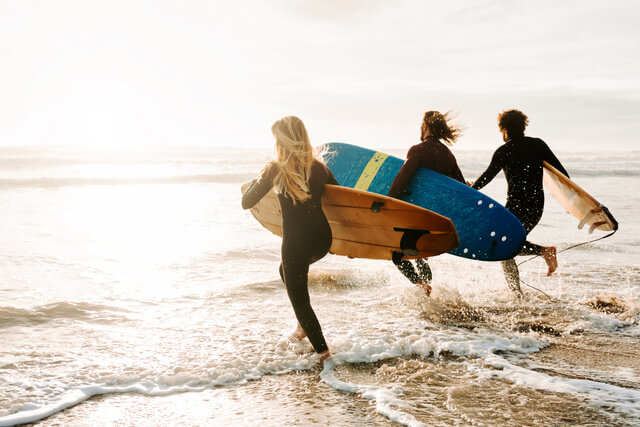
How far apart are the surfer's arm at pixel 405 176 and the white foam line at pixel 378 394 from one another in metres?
1.94

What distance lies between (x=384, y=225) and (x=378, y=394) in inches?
60.2

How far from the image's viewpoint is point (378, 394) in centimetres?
318

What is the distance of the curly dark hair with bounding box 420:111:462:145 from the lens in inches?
195

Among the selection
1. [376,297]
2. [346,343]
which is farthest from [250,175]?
[346,343]

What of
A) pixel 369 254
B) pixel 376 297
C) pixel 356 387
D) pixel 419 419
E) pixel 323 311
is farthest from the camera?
pixel 376 297

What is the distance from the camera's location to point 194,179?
1988cm

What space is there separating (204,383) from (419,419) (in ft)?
4.36

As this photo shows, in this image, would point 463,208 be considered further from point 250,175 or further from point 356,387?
point 250,175

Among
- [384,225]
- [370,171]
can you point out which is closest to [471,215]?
[384,225]

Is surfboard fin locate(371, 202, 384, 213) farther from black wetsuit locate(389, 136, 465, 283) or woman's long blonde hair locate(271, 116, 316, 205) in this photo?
woman's long blonde hair locate(271, 116, 316, 205)

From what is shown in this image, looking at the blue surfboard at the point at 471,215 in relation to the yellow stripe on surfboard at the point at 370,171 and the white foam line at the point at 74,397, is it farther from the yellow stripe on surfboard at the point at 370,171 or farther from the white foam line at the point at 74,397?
the white foam line at the point at 74,397

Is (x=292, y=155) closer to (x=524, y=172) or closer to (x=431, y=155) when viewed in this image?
(x=431, y=155)

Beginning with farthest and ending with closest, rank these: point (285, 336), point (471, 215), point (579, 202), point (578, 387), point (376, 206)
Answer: point (579, 202) < point (471, 215) < point (376, 206) < point (285, 336) < point (578, 387)

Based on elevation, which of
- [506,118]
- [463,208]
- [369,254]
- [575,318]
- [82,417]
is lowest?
[82,417]
